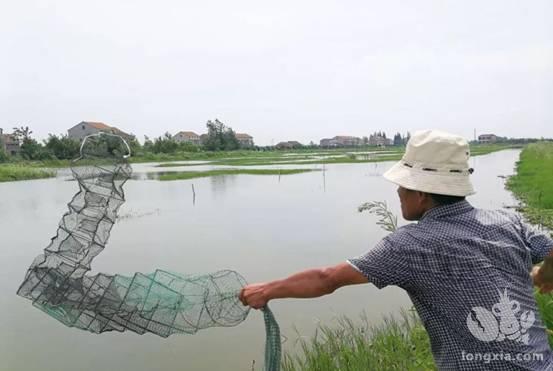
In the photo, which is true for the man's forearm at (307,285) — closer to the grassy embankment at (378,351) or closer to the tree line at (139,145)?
the grassy embankment at (378,351)

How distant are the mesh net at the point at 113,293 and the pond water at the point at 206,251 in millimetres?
2822

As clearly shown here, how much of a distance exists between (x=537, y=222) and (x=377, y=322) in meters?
6.18

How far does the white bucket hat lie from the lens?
4.42 ft

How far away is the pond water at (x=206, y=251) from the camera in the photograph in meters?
4.85

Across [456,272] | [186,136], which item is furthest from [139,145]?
[456,272]

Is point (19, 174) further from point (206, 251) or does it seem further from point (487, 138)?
point (487, 138)

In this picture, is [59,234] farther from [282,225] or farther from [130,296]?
[282,225]

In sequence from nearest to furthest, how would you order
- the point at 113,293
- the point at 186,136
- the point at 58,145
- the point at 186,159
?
1. the point at 113,293
2. the point at 58,145
3. the point at 186,159
4. the point at 186,136

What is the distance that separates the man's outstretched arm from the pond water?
3.27 m

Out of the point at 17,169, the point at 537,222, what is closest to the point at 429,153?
the point at 537,222

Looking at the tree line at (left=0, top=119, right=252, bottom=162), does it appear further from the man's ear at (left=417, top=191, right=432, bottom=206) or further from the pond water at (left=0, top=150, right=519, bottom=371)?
the man's ear at (left=417, top=191, right=432, bottom=206)

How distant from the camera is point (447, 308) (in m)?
Answer: 1.26

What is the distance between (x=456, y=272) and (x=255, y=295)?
0.68 metres

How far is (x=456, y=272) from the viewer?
1233mm
